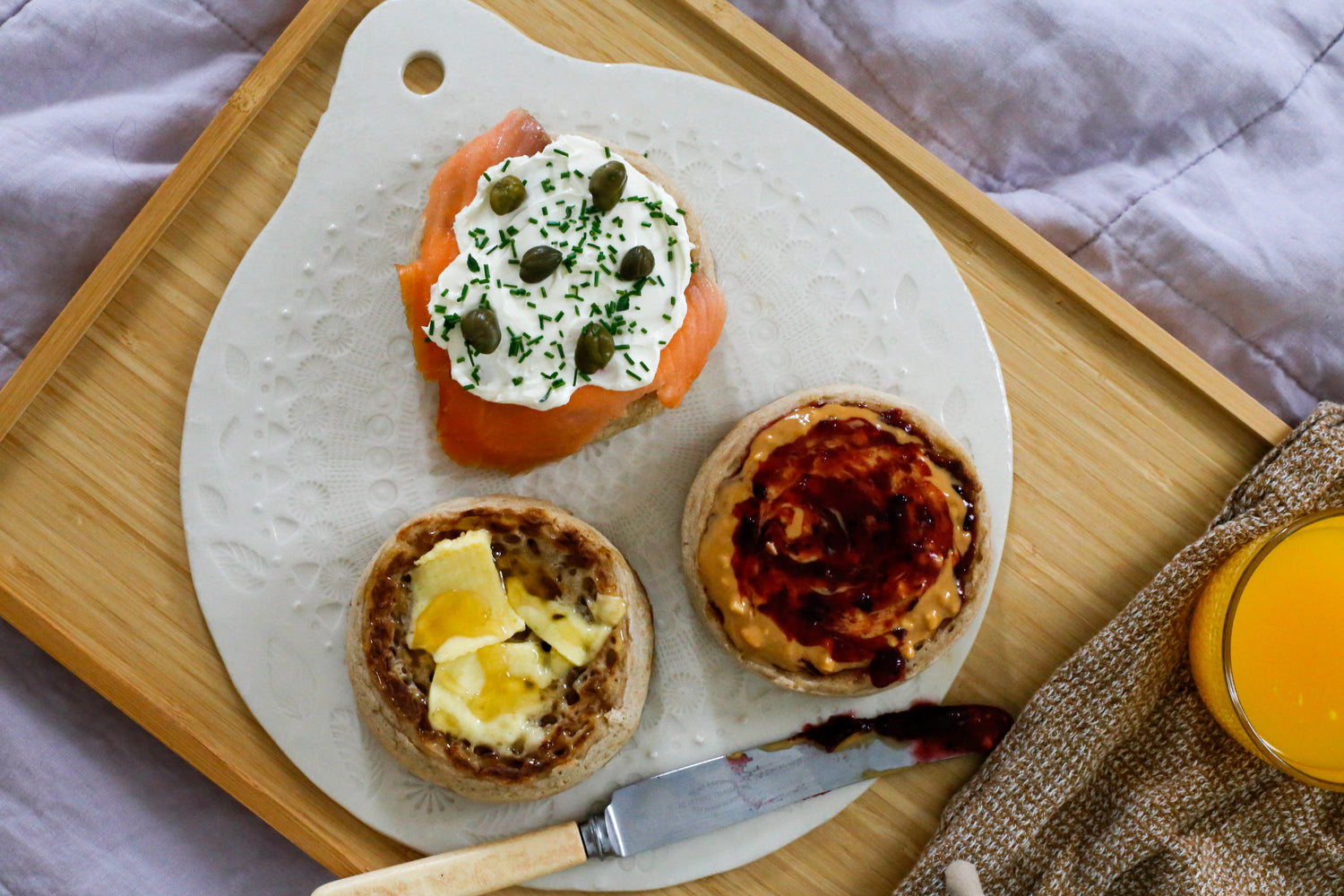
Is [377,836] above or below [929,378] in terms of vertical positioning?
below

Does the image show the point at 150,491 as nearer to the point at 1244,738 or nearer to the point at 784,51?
the point at 784,51

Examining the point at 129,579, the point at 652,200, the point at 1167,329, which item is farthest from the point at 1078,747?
the point at 129,579

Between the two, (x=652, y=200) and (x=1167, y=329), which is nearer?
(x=652, y=200)

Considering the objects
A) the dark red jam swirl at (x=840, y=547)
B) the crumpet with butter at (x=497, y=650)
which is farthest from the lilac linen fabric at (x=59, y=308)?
the dark red jam swirl at (x=840, y=547)

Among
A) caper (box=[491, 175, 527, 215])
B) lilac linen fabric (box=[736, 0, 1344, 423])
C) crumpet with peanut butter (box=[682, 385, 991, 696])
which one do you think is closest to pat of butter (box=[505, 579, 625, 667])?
crumpet with peanut butter (box=[682, 385, 991, 696])

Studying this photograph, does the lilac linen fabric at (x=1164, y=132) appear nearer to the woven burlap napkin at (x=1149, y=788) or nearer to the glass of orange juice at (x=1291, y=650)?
the woven burlap napkin at (x=1149, y=788)

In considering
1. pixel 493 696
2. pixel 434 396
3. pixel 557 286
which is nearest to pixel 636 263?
pixel 557 286
